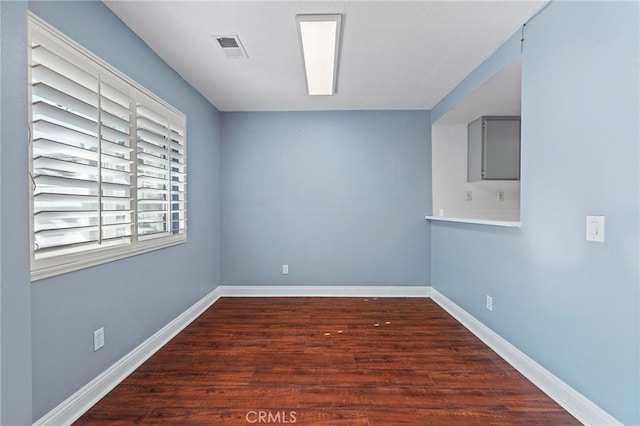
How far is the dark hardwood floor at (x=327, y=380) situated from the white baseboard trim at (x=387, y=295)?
0.05 m

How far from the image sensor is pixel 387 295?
3.83 meters

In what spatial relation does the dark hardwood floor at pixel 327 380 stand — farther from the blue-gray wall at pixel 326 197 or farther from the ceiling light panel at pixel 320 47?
the ceiling light panel at pixel 320 47

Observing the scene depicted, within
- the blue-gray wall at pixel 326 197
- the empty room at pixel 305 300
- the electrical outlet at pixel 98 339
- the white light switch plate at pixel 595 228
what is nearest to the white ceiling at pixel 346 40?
the empty room at pixel 305 300

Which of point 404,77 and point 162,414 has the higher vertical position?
point 404,77

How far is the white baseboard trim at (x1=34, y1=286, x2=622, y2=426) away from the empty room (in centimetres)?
1

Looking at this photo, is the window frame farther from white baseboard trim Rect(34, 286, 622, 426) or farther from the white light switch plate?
the white light switch plate

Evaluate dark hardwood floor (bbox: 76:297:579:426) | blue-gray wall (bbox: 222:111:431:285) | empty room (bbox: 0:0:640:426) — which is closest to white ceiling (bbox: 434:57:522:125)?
empty room (bbox: 0:0:640:426)

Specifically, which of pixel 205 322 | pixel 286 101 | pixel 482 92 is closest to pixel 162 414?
pixel 205 322

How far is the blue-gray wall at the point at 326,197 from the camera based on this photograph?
12.6ft

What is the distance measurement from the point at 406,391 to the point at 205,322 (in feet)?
6.74

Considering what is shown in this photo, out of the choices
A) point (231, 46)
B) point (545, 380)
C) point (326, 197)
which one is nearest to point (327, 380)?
point (545, 380)

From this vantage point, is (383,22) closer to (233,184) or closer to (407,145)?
(407,145)

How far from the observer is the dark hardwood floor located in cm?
166

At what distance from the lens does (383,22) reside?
199 cm
